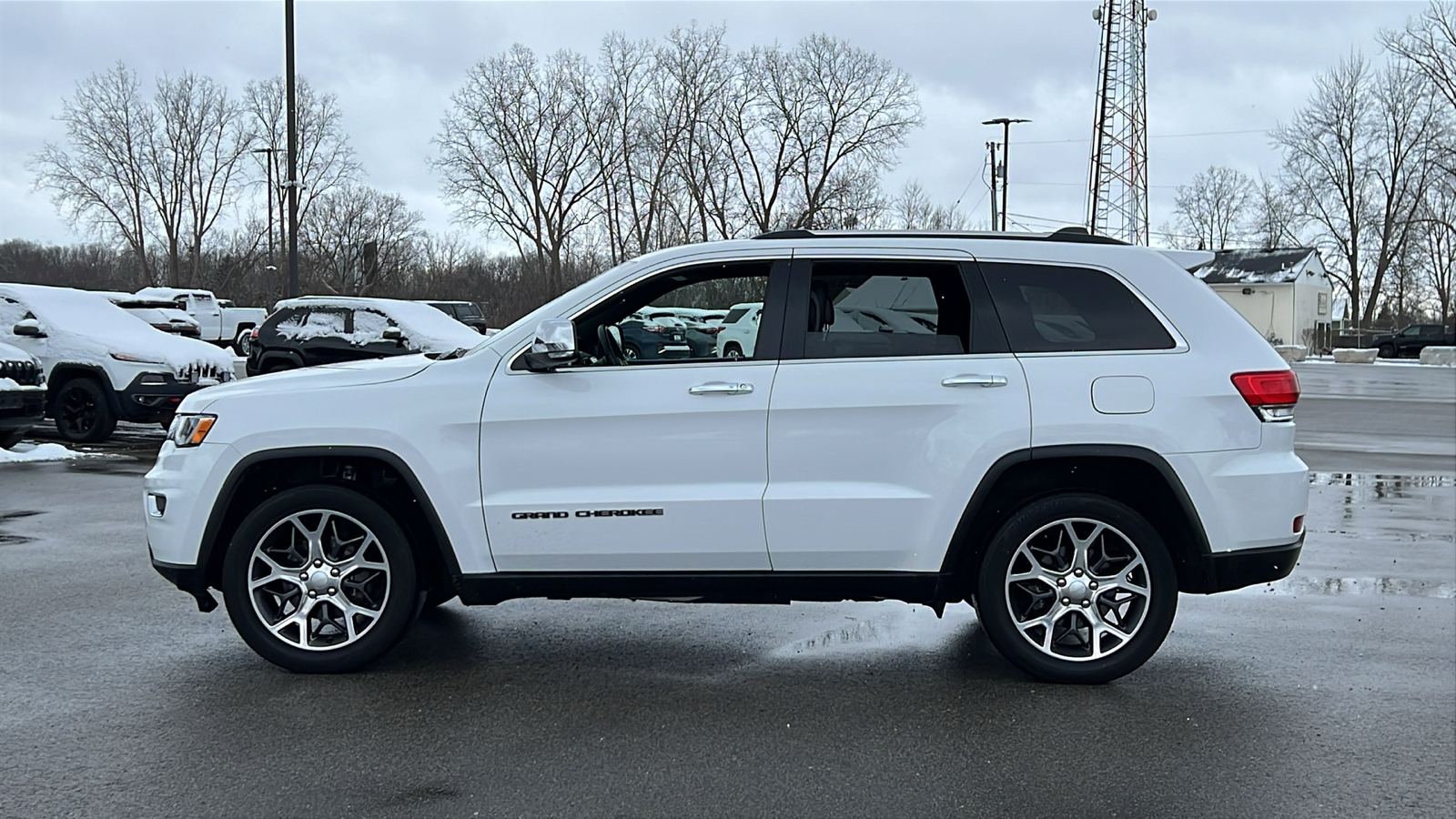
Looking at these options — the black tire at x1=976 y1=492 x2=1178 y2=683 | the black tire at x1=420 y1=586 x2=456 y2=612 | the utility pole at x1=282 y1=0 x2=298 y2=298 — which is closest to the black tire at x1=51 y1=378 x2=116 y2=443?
the utility pole at x1=282 y1=0 x2=298 y2=298

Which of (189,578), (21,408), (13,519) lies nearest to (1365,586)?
(189,578)

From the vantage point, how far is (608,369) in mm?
5129

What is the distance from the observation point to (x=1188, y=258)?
5613mm

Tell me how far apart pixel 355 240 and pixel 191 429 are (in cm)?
6560

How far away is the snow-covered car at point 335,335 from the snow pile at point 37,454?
5242 mm

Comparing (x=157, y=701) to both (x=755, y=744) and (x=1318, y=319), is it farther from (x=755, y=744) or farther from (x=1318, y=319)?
(x=1318, y=319)

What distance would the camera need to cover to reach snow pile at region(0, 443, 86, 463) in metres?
12.6

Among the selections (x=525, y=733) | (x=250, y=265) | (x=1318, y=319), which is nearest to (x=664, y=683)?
(x=525, y=733)

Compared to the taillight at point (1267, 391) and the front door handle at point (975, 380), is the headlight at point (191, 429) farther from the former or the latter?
the taillight at point (1267, 391)

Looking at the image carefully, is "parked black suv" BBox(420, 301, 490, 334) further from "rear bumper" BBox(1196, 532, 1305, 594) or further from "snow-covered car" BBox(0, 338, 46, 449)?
"rear bumper" BBox(1196, 532, 1305, 594)

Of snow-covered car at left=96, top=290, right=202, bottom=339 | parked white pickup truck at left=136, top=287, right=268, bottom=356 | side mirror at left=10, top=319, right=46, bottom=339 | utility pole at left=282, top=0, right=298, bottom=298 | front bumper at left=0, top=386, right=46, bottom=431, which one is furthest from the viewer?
parked white pickup truck at left=136, top=287, right=268, bottom=356

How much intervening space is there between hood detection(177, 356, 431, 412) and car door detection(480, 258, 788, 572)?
0.47m

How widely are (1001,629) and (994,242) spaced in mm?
Result: 1624

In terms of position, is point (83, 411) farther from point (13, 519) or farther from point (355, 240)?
point (355, 240)
